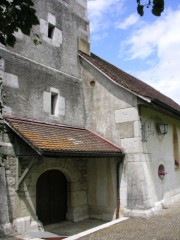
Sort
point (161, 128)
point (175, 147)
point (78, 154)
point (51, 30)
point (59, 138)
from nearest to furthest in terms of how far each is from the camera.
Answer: point (78, 154), point (59, 138), point (51, 30), point (161, 128), point (175, 147)

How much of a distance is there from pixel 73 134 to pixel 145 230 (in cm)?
345

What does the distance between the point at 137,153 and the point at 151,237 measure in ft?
9.94

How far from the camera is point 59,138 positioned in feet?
27.9

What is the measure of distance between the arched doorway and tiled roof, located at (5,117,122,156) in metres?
1.37

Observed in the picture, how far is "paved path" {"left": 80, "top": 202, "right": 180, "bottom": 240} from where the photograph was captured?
23.0 feet

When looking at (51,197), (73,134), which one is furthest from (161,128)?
(51,197)

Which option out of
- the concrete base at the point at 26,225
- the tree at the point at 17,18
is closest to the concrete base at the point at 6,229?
the concrete base at the point at 26,225

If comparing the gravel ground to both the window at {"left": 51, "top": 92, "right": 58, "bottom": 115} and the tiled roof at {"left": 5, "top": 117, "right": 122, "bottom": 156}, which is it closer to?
the tiled roof at {"left": 5, "top": 117, "right": 122, "bottom": 156}

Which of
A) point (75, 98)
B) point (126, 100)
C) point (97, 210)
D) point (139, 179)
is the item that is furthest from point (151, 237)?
point (75, 98)

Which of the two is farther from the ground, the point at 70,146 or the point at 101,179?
the point at 70,146

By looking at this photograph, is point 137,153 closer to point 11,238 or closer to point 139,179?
point 139,179

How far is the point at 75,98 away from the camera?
34.7ft

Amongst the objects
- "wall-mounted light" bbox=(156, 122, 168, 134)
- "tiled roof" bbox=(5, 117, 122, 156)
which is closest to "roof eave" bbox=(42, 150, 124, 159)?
"tiled roof" bbox=(5, 117, 122, 156)

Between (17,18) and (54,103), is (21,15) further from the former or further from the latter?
(54,103)
